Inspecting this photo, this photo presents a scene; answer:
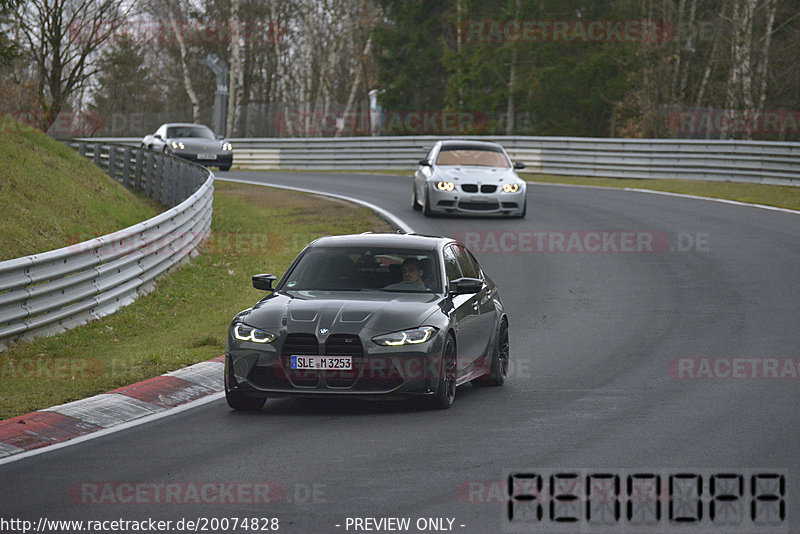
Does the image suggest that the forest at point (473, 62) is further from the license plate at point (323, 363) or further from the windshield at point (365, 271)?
the license plate at point (323, 363)

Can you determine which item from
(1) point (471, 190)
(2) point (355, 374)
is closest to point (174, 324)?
(2) point (355, 374)

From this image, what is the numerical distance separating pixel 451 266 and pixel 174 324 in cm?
494

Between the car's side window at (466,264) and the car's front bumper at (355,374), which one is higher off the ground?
the car's side window at (466,264)

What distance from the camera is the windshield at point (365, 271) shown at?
10.6 meters

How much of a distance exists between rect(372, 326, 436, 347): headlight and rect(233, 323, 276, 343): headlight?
2.65ft

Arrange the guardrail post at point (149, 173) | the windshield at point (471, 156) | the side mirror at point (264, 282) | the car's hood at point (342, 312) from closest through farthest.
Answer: the car's hood at point (342, 312), the side mirror at point (264, 282), the windshield at point (471, 156), the guardrail post at point (149, 173)

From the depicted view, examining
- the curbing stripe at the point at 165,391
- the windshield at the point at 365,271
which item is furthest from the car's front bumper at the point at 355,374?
the windshield at the point at 365,271

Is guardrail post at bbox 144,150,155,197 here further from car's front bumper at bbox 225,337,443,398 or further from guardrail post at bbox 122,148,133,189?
car's front bumper at bbox 225,337,443,398

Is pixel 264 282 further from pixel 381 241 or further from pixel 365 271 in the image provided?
pixel 381 241

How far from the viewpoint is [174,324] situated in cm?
1502

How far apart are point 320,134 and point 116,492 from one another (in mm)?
58711

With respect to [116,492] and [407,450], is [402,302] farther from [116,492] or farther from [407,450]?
[116,492]

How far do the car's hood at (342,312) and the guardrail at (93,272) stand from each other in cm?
369

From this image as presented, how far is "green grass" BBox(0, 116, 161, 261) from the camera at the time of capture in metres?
19.1
